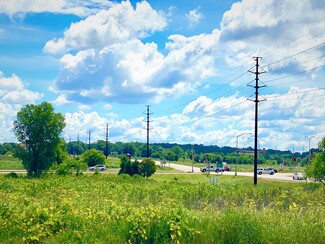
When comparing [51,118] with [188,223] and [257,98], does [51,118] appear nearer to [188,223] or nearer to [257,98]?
[257,98]

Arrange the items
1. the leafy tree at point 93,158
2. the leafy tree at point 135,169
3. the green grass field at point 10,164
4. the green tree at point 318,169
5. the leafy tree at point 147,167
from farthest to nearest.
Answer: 1. the green grass field at point 10,164
2. the leafy tree at point 93,158
3. the leafy tree at point 135,169
4. the leafy tree at point 147,167
5. the green tree at point 318,169

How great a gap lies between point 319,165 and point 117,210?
3615cm

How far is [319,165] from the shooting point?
4516 centimetres

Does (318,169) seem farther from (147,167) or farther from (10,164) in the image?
(10,164)

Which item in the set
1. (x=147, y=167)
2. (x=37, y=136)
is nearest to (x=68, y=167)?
(x=37, y=136)

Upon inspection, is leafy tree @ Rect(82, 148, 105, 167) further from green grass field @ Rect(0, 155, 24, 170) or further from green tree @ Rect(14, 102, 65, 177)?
green tree @ Rect(14, 102, 65, 177)

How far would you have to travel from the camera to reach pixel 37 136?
5959 centimetres

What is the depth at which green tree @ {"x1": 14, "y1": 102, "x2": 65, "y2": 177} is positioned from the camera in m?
59.6

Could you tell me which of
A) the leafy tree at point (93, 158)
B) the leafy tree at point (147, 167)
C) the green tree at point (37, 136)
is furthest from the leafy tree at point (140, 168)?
the leafy tree at point (93, 158)

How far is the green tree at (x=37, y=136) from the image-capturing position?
59.6 meters

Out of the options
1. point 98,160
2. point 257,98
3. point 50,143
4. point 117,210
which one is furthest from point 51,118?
point 117,210

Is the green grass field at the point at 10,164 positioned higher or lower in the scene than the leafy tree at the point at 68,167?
lower

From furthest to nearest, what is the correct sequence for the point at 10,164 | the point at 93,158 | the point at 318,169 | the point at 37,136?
1. the point at 10,164
2. the point at 93,158
3. the point at 37,136
4. the point at 318,169

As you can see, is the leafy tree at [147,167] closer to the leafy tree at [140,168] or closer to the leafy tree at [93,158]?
the leafy tree at [140,168]
